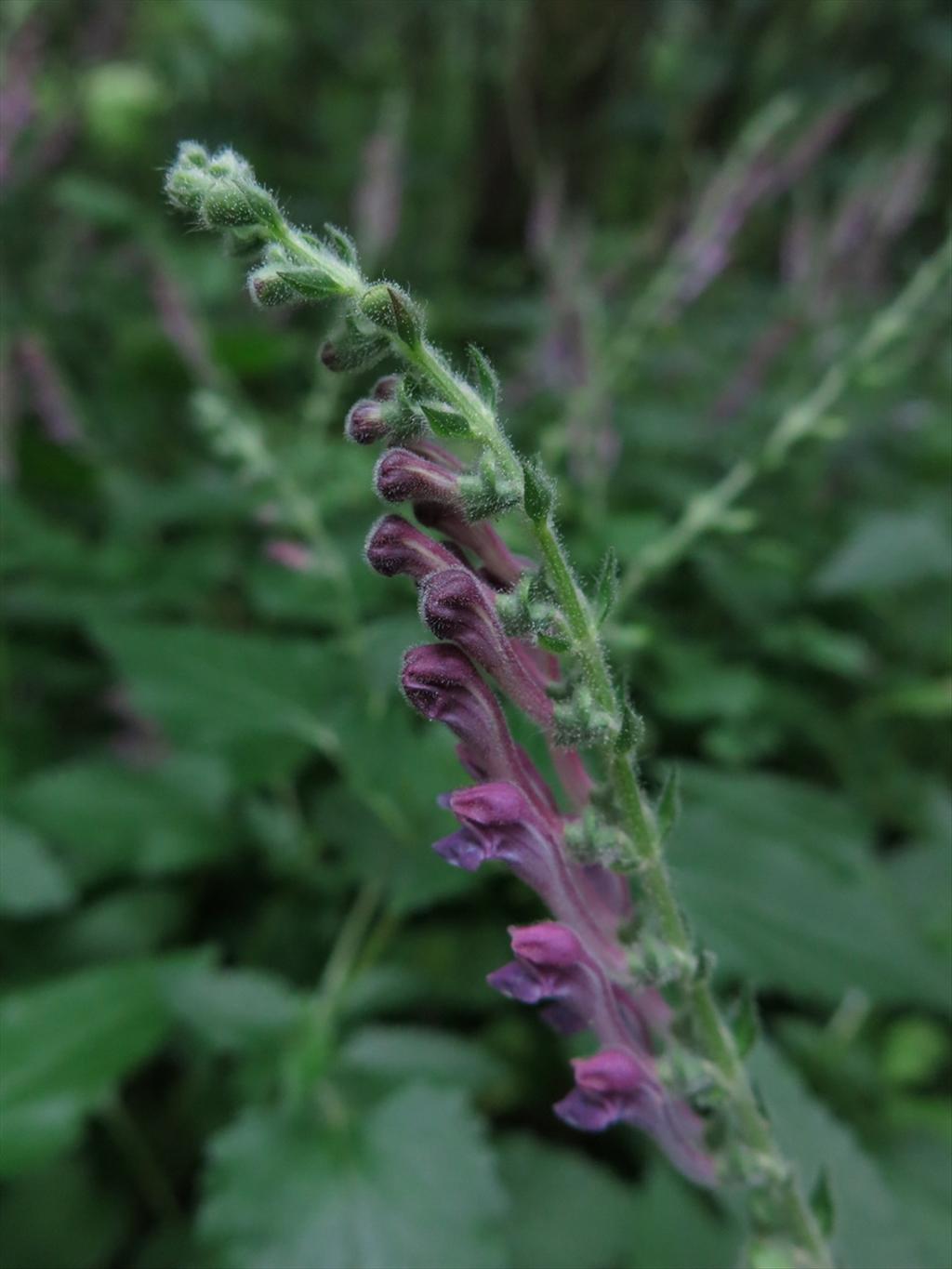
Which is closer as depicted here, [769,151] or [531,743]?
[531,743]

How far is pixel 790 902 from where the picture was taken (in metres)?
1.31

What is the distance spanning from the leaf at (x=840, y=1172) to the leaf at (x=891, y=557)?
87 centimetres

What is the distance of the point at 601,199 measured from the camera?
14.6ft

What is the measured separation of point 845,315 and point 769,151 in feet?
1.94

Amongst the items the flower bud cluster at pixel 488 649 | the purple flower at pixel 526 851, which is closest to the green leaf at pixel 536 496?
the flower bud cluster at pixel 488 649

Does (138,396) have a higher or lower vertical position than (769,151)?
lower

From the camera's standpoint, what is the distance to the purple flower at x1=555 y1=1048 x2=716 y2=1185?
2.77ft

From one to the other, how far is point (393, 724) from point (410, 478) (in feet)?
2.18

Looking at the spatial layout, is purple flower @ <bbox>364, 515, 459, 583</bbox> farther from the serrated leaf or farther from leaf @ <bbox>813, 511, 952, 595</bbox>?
leaf @ <bbox>813, 511, 952, 595</bbox>

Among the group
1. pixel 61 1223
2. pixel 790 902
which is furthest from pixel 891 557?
pixel 61 1223

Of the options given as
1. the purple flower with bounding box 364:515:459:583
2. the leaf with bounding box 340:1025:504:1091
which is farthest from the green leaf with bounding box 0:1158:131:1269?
the purple flower with bounding box 364:515:459:583

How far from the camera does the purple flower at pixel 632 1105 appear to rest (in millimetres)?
844

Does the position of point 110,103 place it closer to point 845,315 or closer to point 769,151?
point 769,151

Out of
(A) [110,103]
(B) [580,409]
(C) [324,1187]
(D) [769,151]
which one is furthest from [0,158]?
(C) [324,1187]
